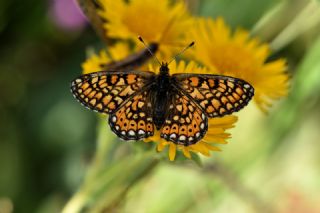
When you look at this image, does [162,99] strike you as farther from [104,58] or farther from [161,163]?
[161,163]

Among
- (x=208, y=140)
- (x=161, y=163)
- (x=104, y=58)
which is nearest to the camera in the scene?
(x=208, y=140)

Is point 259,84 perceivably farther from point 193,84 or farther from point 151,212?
point 151,212

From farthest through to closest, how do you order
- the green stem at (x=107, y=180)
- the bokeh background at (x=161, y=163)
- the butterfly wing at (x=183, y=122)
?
the bokeh background at (x=161, y=163) < the green stem at (x=107, y=180) < the butterfly wing at (x=183, y=122)

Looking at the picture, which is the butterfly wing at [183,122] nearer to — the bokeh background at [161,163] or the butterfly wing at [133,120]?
the butterfly wing at [133,120]

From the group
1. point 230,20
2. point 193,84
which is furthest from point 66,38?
point 193,84

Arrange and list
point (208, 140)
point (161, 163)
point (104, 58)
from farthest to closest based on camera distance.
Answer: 1. point (161, 163)
2. point (104, 58)
3. point (208, 140)

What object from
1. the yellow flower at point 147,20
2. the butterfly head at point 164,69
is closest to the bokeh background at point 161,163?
A: the yellow flower at point 147,20

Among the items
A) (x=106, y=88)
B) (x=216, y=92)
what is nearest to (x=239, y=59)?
(x=216, y=92)
